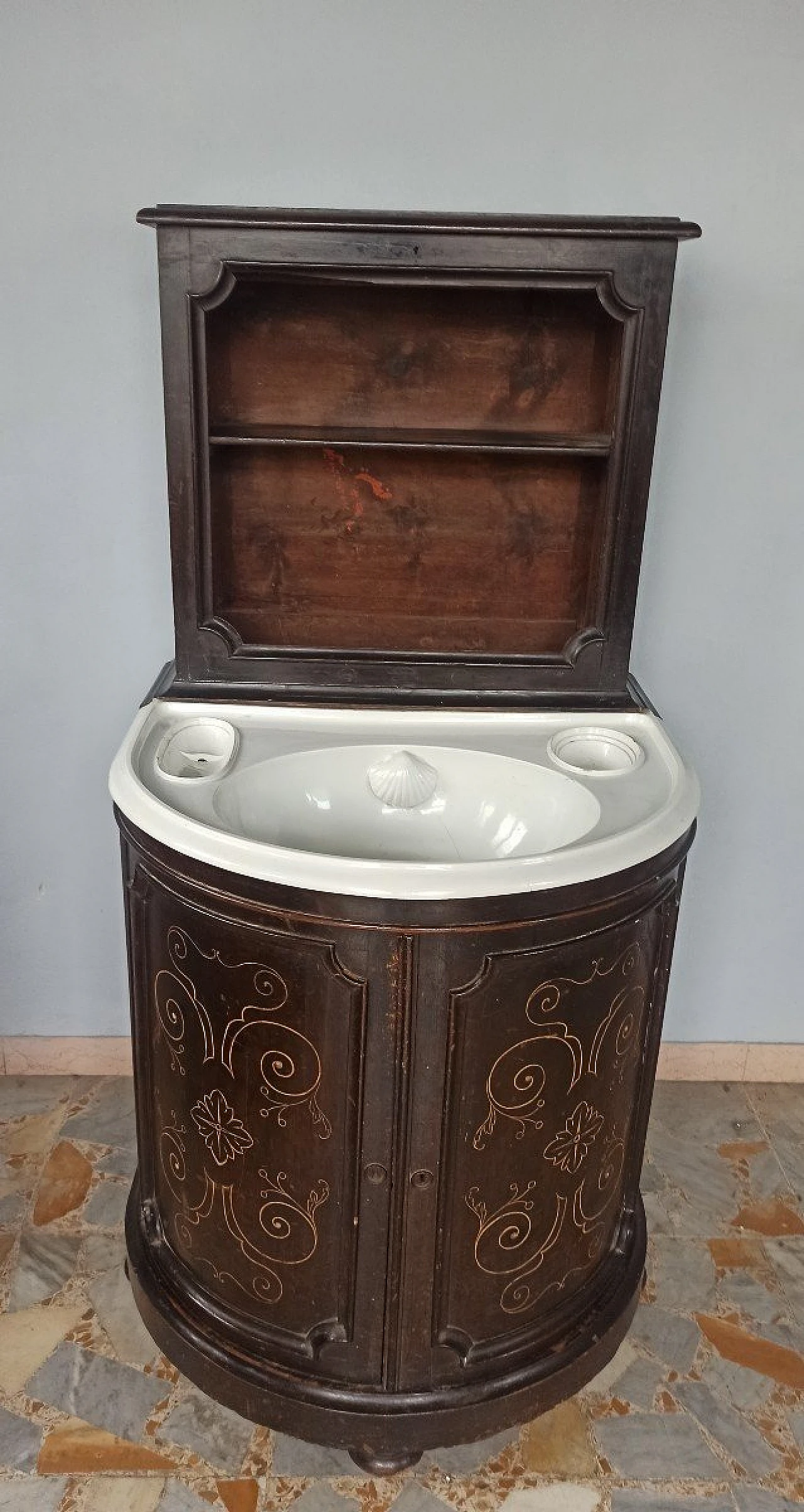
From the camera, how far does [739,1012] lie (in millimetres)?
2740

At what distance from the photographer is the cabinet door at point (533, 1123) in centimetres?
160

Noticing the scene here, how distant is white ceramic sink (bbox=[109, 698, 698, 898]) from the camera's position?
5.85 feet

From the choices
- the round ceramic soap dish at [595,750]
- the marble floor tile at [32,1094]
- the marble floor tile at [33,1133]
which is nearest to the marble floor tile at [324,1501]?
the marble floor tile at [33,1133]

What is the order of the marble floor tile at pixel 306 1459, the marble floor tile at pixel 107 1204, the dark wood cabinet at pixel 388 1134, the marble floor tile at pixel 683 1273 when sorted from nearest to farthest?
the dark wood cabinet at pixel 388 1134 < the marble floor tile at pixel 306 1459 < the marble floor tile at pixel 683 1273 < the marble floor tile at pixel 107 1204

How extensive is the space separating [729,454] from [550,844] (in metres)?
0.91

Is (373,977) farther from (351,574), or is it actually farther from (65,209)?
(65,209)

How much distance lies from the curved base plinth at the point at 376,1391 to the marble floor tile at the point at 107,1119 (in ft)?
1.90

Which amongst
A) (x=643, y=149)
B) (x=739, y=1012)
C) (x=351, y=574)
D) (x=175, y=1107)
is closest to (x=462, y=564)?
(x=351, y=574)

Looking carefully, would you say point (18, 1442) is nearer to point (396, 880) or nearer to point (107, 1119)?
point (107, 1119)

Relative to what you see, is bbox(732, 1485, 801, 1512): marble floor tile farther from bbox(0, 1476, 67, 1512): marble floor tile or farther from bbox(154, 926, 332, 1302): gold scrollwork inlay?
bbox(0, 1476, 67, 1512): marble floor tile

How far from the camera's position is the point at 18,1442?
1.83m

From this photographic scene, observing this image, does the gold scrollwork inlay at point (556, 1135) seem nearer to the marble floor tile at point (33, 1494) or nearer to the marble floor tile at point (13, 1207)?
the marble floor tile at point (33, 1494)

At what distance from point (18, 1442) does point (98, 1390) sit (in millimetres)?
143

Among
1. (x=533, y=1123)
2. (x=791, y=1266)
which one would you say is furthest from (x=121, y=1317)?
(x=791, y=1266)
